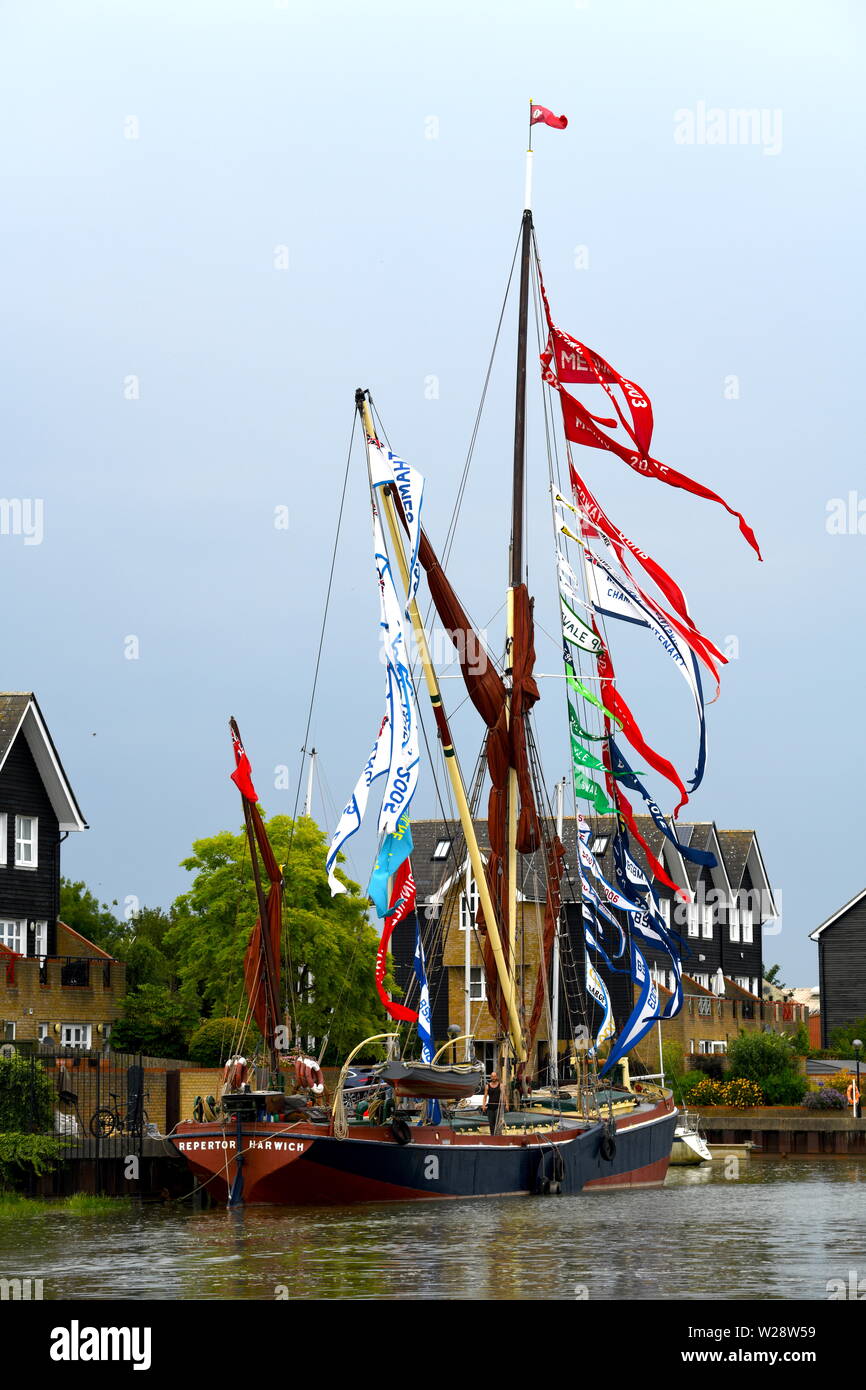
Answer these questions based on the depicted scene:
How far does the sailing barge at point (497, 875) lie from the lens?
1612 inches

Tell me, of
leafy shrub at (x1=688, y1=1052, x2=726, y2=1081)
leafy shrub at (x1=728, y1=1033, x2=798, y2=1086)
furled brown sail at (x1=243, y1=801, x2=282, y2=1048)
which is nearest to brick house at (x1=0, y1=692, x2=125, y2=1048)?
furled brown sail at (x1=243, y1=801, x2=282, y2=1048)

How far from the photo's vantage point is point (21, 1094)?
41344 millimetres

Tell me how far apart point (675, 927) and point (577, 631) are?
44.2m

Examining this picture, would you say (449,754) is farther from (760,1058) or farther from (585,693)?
(760,1058)

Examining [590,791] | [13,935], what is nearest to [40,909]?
[13,935]

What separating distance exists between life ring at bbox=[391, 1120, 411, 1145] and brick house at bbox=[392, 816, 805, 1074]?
35.2m

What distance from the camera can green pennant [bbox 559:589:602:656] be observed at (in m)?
52.5

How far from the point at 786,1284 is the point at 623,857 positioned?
25.6 meters

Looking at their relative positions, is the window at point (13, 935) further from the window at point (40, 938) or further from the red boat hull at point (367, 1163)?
the red boat hull at point (367, 1163)

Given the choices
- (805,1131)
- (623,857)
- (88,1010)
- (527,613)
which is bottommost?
(805,1131)

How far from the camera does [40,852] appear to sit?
204ft

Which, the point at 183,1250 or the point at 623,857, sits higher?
the point at 623,857
